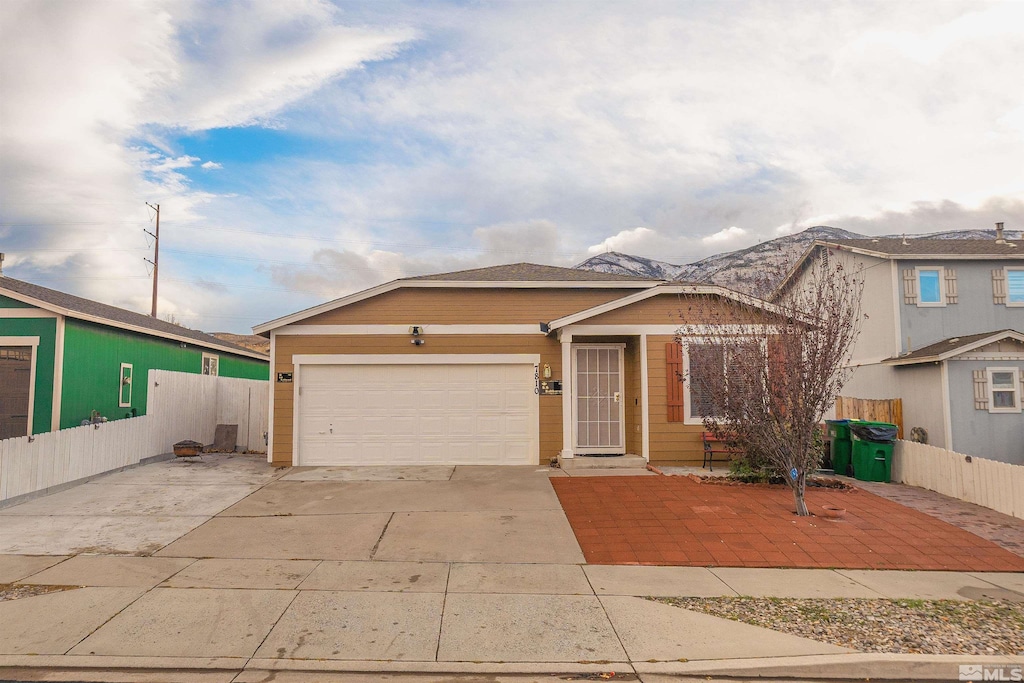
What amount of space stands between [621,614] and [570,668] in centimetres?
102

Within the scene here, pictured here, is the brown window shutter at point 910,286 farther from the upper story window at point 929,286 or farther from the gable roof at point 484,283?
the gable roof at point 484,283

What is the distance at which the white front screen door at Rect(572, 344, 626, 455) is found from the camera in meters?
12.2

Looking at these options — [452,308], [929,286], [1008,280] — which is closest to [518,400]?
[452,308]

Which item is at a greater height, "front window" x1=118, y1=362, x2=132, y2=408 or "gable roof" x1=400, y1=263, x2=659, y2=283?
"gable roof" x1=400, y1=263, x2=659, y2=283

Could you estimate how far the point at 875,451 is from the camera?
10539 millimetres

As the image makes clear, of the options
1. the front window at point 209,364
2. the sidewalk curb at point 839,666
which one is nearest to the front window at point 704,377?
the sidewalk curb at point 839,666

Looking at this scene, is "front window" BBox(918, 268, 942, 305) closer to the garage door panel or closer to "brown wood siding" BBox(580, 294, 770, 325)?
"brown wood siding" BBox(580, 294, 770, 325)

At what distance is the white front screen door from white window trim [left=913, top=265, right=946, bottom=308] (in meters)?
10.0

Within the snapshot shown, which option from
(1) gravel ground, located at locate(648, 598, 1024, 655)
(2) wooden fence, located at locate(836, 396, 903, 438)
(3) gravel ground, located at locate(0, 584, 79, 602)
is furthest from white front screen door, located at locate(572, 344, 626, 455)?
(3) gravel ground, located at locate(0, 584, 79, 602)

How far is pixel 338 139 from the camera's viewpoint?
16.1 metres

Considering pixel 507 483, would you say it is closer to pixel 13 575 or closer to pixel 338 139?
pixel 13 575

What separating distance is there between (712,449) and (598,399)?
99.2 inches

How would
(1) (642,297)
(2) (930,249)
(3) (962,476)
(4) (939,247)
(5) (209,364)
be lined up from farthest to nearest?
(5) (209,364), (4) (939,247), (2) (930,249), (1) (642,297), (3) (962,476)

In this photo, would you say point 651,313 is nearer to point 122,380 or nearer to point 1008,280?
point 1008,280
